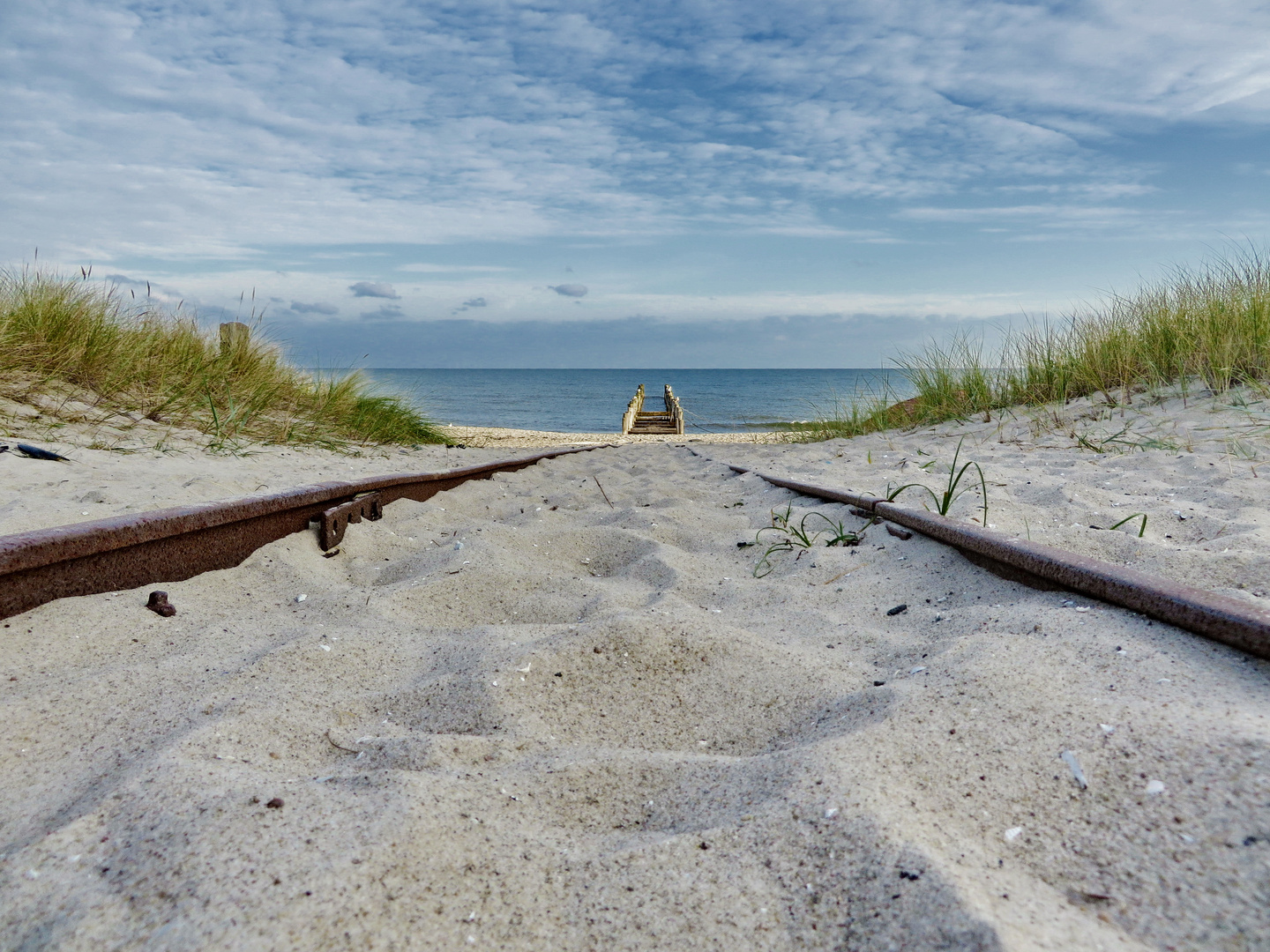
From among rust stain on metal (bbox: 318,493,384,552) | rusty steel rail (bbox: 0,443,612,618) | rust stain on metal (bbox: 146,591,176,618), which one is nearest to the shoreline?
rust stain on metal (bbox: 318,493,384,552)

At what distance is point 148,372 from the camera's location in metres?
5.47

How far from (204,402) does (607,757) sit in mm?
→ 5282

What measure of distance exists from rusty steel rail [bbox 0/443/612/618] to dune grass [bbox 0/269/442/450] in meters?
2.52

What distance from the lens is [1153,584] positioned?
60.8 inches

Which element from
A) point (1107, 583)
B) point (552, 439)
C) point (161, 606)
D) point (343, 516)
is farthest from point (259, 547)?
point (552, 439)

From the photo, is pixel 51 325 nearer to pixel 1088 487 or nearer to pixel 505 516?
pixel 505 516

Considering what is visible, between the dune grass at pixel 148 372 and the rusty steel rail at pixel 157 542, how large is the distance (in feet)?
8.27

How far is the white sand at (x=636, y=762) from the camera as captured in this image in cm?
86

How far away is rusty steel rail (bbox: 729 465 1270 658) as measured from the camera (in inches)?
52.2

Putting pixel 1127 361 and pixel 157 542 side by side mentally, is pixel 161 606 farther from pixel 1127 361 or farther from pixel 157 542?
pixel 1127 361

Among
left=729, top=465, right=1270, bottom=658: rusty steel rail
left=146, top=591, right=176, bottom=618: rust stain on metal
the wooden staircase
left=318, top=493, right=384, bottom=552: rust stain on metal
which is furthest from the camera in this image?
the wooden staircase

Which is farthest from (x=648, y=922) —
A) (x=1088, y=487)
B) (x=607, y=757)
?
(x=1088, y=487)

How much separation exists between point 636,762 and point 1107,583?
3.56ft

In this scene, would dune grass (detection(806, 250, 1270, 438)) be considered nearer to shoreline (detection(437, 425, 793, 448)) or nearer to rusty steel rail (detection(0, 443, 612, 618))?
shoreline (detection(437, 425, 793, 448))
